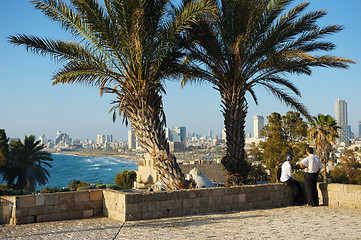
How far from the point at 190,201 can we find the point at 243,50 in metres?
4.80

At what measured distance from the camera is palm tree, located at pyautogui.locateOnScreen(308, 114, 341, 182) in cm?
3623

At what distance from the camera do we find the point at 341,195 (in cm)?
917

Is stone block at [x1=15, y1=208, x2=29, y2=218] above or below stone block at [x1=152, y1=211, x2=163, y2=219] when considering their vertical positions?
above

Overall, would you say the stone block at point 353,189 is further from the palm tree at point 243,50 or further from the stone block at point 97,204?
the stone block at point 97,204

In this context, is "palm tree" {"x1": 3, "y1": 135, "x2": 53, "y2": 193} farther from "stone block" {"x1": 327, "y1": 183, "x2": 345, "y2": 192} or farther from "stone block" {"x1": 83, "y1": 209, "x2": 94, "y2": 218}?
"stone block" {"x1": 327, "y1": 183, "x2": 345, "y2": 192}

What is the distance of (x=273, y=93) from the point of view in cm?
1200

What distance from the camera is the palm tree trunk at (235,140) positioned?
35.5 feet

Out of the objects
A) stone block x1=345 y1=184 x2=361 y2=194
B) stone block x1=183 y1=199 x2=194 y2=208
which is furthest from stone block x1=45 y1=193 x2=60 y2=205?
stone block x1=345 y1=184 x2=361 y2=194

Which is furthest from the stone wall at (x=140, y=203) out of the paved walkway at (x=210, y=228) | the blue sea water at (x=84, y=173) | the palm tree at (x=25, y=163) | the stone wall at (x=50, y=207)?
the blue sea water at (x=84, y=173)

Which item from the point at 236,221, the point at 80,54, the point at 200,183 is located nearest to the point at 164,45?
the point at 80,54

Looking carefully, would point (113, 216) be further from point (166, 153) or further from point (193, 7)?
point (193, 7)

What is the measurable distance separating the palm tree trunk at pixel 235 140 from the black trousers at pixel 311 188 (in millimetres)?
2142

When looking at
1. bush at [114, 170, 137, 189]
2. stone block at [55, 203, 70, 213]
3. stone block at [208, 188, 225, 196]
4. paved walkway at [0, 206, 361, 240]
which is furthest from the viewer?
bush at [114, 170, 137, 189]

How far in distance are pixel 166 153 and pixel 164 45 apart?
290cm
